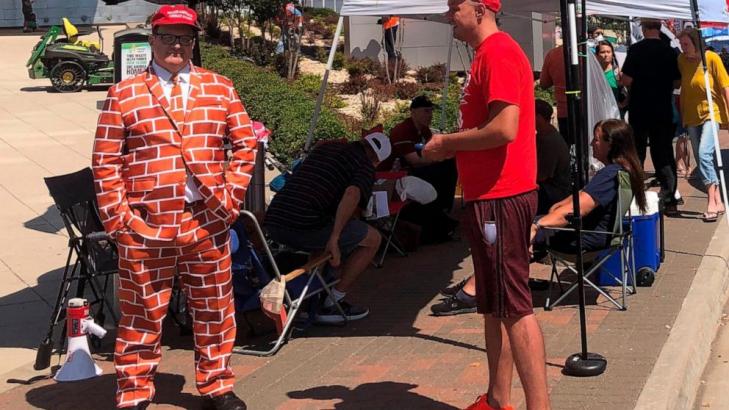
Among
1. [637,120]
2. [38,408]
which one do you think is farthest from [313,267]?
[637,120]

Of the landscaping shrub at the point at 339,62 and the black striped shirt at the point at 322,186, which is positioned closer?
the black striped shirt at the point at 322,186

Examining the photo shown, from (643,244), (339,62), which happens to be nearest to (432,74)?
(339,62)

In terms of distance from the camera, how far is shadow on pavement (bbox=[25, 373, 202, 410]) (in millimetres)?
5570

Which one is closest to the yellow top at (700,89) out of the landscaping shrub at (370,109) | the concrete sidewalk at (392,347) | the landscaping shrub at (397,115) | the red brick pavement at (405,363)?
the concrete sidewalk at (392,347)

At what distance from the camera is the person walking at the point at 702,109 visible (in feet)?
32.3

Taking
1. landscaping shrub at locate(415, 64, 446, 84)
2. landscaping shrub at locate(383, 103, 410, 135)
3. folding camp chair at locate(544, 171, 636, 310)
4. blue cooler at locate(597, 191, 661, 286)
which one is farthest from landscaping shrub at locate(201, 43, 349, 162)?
folding camp chair at locate(544, 171, 636, 310)

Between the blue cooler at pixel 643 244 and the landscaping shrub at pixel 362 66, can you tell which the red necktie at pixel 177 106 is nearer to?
the blue cooler at pixel 643 244

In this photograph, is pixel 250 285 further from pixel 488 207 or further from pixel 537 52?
pixel 537 52

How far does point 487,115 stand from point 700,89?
6216mm

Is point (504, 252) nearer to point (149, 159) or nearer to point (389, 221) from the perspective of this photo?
point (149, 159)

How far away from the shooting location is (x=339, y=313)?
22.6 feet

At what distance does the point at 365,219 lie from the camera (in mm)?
7914

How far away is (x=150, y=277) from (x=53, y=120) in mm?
11627

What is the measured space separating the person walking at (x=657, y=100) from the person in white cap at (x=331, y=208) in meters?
4.51
